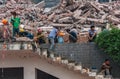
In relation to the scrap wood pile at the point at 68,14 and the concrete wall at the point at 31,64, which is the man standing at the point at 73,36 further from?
the scrap wood pile at the point at 68,14

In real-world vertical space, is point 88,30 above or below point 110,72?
above

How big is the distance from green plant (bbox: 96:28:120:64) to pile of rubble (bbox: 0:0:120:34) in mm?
3072

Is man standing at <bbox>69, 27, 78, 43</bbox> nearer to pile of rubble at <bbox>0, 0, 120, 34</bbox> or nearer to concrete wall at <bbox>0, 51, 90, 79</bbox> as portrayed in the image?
concrete wall at <bbox>0, 51, 90, 79</bbox>

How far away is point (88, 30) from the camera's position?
30000 mm

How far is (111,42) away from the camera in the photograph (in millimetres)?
28516

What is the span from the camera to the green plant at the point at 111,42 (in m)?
28.3

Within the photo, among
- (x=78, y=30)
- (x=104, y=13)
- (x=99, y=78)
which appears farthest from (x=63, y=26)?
(x=99, y=78)

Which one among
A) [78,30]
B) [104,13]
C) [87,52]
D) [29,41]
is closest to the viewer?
[29,41]

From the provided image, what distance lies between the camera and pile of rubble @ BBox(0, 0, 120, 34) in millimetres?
32125

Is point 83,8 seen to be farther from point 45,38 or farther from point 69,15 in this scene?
point 45,38

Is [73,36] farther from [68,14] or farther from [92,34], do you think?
[68,14]

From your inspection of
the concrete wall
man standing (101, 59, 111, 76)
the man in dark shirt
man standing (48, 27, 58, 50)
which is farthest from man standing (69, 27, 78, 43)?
man standing (101, 59, 111, 76)

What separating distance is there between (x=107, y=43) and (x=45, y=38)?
3.05 metres

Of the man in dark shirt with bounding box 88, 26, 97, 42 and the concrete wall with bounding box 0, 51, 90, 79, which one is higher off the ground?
the man in dark shirt with bounding box 88, 26, 97, 42
